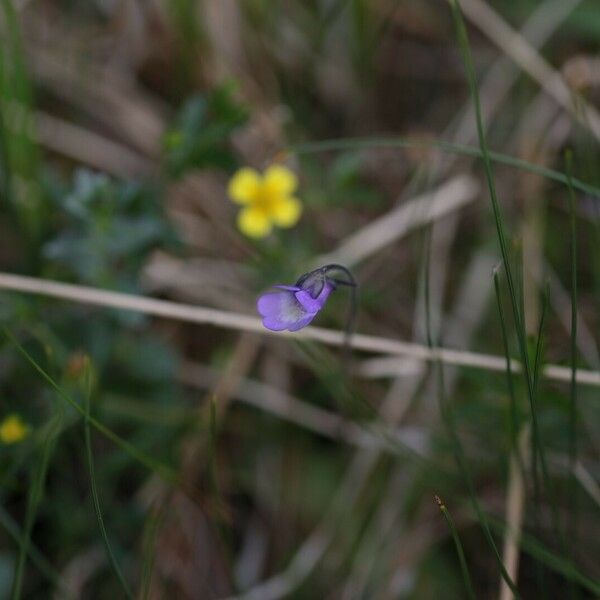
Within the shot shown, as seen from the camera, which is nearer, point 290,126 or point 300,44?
point 290,126

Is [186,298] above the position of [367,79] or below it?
below

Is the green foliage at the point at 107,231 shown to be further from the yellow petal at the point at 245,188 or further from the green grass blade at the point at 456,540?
the green grass blade at the point at 456,540

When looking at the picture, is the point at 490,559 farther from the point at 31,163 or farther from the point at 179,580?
the point at 31,163

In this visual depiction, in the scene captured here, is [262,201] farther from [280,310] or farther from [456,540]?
[456,540]

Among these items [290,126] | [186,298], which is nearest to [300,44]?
[290,126]

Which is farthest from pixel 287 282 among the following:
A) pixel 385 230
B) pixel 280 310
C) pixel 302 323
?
pixel 302 323

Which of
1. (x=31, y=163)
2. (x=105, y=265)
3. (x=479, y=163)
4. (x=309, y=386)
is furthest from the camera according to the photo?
(x=479, y=163)
